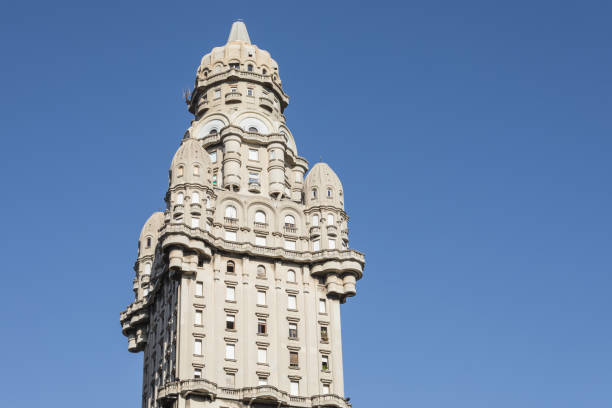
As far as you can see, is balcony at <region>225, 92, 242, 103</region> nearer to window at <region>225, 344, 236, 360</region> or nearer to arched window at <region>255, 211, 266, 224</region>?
arched window at <region>255, 211, 266, 224</region>

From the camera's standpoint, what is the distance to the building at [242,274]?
4392 inches

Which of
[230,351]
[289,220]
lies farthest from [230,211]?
A: [230,351]

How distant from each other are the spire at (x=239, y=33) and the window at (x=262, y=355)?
5204cm

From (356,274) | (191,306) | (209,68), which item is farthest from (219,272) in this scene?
→ (209,68)

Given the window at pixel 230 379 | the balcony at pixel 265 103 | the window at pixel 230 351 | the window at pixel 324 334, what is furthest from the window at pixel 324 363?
the balcony at pixel 265 103

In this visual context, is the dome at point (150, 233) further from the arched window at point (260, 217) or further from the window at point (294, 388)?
the window at point (294, 388)

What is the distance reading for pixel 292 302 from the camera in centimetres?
11894

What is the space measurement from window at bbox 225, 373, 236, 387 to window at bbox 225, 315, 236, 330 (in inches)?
217

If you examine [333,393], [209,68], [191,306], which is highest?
[209,68]

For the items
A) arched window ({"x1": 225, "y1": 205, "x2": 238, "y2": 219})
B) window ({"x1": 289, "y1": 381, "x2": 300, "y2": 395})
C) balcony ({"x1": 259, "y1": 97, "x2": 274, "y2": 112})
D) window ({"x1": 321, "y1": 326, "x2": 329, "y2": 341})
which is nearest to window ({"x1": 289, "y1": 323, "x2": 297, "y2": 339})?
window ({"x1": 321, "y1": 326, "x2": 329, "y2": 341})

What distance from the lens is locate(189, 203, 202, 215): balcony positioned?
118500 millimetres

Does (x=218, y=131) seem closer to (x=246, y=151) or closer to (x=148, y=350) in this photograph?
(x=246, y=151)

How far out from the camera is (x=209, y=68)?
14188cm

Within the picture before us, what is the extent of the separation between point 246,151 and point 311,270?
19474 millimetres
